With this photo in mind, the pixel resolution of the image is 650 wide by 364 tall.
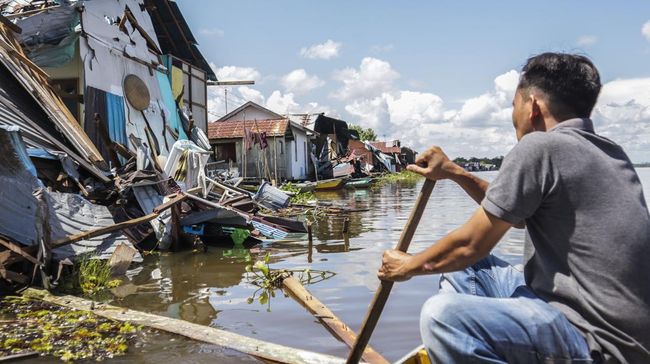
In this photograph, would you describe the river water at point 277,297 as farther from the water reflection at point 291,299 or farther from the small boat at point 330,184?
the small boat at point 330,184

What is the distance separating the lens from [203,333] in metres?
4.08

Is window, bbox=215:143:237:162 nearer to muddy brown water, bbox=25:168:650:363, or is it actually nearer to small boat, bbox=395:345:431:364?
muddy brown water, bbox=25:168:650:363

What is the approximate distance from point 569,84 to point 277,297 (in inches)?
170

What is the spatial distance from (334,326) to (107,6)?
1115 cm

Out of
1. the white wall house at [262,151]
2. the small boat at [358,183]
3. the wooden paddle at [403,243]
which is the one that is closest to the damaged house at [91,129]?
the wooden paddle at [403,243]

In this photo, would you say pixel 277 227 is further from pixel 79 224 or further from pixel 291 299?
pixel 291 299

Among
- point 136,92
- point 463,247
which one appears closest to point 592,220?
point 463,247

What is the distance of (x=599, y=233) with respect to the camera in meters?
1.84

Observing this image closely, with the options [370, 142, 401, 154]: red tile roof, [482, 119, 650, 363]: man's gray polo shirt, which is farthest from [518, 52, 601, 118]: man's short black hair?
[370, 142, 401, 154]: red tile roof

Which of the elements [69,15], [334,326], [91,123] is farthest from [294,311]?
[69,15]

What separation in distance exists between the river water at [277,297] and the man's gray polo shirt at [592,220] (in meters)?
2.35

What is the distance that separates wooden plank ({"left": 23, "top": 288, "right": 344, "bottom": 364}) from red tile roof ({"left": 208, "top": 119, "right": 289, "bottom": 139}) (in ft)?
70.2

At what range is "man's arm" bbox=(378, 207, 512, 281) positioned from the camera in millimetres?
1950

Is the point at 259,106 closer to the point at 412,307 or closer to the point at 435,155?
the point at 412,307
